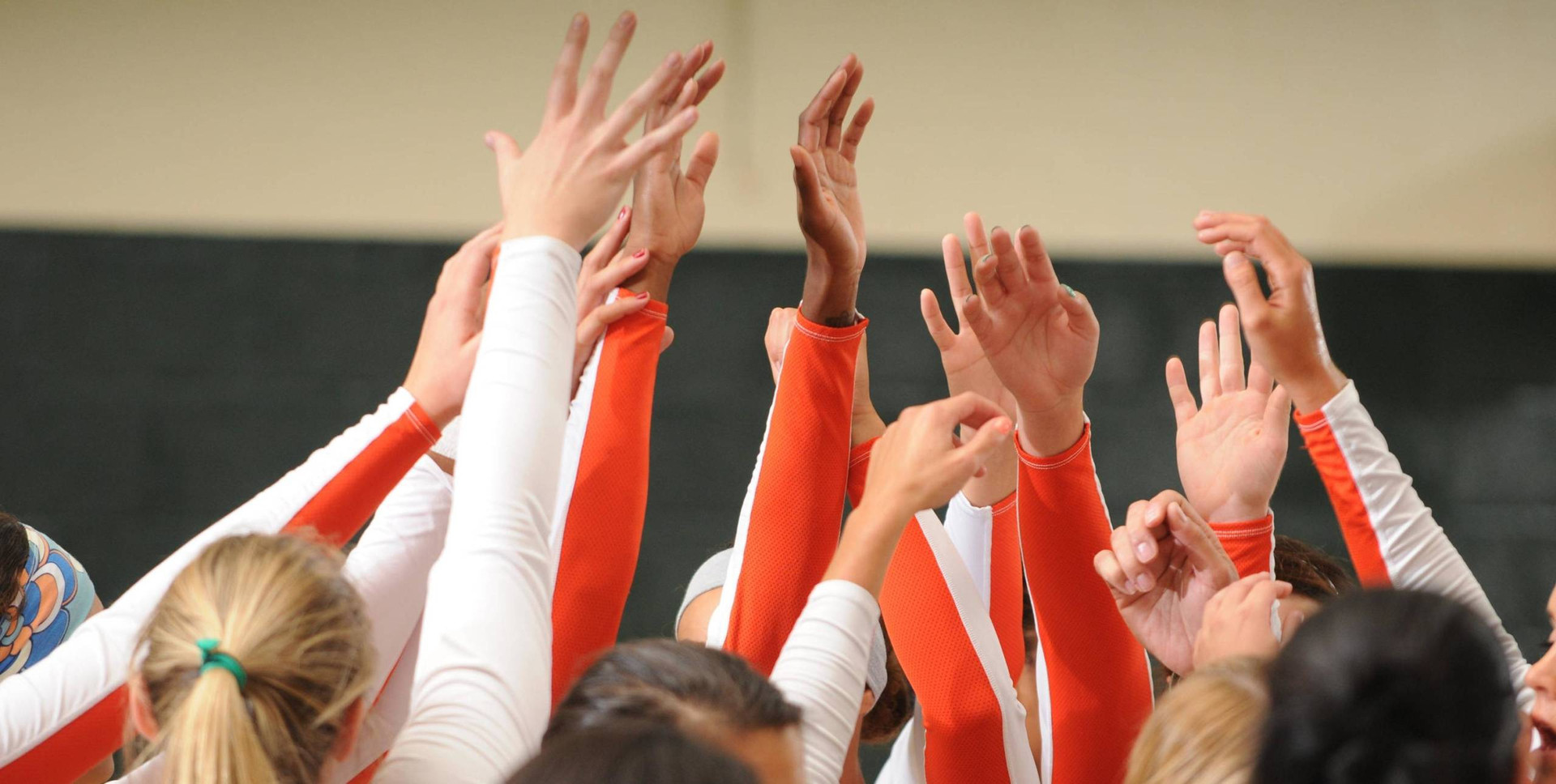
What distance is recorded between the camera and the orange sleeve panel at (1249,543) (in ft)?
4.11

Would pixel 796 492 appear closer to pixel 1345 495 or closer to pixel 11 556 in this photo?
pixel 1345 495

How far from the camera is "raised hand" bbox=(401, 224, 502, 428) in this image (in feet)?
3.60

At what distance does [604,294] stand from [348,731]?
23.9 inches

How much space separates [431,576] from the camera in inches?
Result: 32.2

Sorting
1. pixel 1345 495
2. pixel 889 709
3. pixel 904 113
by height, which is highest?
pixel 904 113

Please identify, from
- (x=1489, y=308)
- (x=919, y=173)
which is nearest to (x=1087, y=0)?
(x=919, y=173)

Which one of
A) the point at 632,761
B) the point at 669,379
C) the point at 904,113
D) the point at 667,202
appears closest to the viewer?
Result: the point at 632,761

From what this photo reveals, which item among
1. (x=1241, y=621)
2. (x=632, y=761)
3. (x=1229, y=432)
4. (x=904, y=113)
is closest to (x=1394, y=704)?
(x=632, y=761)

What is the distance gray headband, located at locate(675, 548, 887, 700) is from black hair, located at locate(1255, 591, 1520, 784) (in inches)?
29.2

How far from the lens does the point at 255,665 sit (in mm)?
711

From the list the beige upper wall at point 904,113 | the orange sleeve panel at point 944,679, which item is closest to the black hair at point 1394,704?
the orange sleeve panel at point 944,679

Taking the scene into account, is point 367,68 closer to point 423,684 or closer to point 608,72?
point 608,72

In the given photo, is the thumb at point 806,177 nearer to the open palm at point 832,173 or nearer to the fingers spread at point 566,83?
the open palm at point 832,173

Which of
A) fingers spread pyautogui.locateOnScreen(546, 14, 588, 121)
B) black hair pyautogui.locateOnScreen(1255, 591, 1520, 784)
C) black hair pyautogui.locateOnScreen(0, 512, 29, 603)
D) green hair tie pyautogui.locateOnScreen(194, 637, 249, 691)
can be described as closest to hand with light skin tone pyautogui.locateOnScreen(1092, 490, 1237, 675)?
black hair pyautogui.locateOnScreen(1255, 591, 1520, 784)
